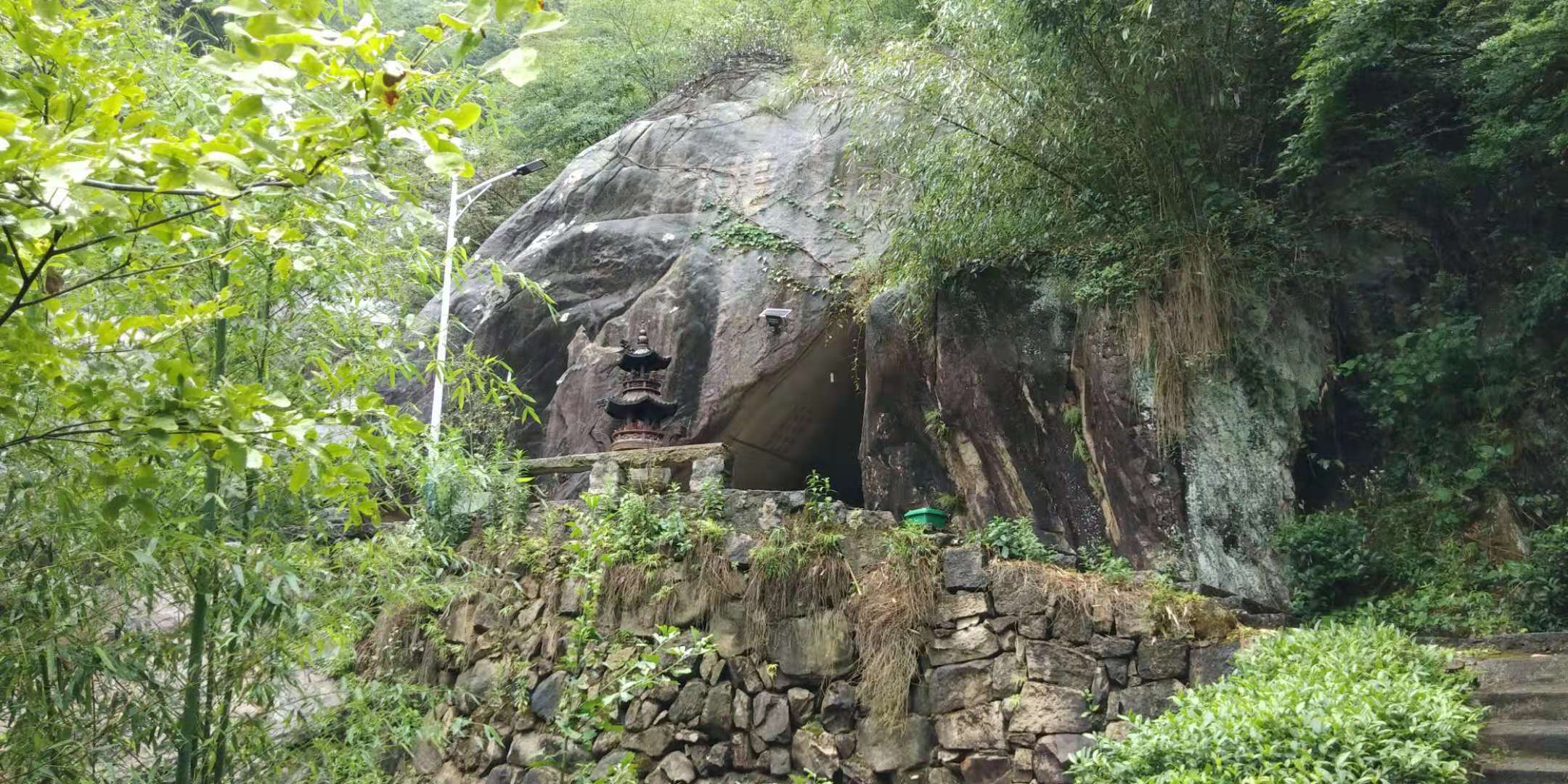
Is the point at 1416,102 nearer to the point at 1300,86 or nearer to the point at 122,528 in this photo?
the point at 1300,86

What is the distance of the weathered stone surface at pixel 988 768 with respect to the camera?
578 centimetres

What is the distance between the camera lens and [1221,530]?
675cm

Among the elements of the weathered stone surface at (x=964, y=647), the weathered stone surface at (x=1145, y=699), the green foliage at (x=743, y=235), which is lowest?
the weathered stone surface at (x=1145, y=699)

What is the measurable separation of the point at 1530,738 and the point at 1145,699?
5.61ft

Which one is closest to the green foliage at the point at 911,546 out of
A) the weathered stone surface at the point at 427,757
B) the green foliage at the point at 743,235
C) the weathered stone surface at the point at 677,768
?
the weathered stone surface at the point at 677,768

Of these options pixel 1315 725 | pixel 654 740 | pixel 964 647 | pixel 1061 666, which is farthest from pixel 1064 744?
pixel 654 740

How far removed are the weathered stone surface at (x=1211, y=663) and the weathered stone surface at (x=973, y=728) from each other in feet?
3.41

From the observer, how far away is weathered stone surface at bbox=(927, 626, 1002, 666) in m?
6.07

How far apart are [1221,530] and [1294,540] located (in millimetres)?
414

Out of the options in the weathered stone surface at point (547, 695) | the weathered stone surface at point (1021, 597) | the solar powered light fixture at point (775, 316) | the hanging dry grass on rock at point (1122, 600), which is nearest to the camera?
the hanging dry grass on rock at point (1122, 600)

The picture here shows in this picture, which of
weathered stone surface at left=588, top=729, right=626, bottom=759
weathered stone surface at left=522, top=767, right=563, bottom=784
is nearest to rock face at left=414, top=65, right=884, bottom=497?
weathered stone surface at left=522, top=767, right=563, bottom=784

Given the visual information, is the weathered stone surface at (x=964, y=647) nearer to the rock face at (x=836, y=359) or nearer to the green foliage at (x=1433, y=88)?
the rock face at (x=836, y=359)

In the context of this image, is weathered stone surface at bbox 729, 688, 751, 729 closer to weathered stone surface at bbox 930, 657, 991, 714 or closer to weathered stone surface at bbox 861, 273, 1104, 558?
weathered stone surface at bbox 930, 657, 991, 714

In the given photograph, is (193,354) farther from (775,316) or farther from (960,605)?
(775,316)
